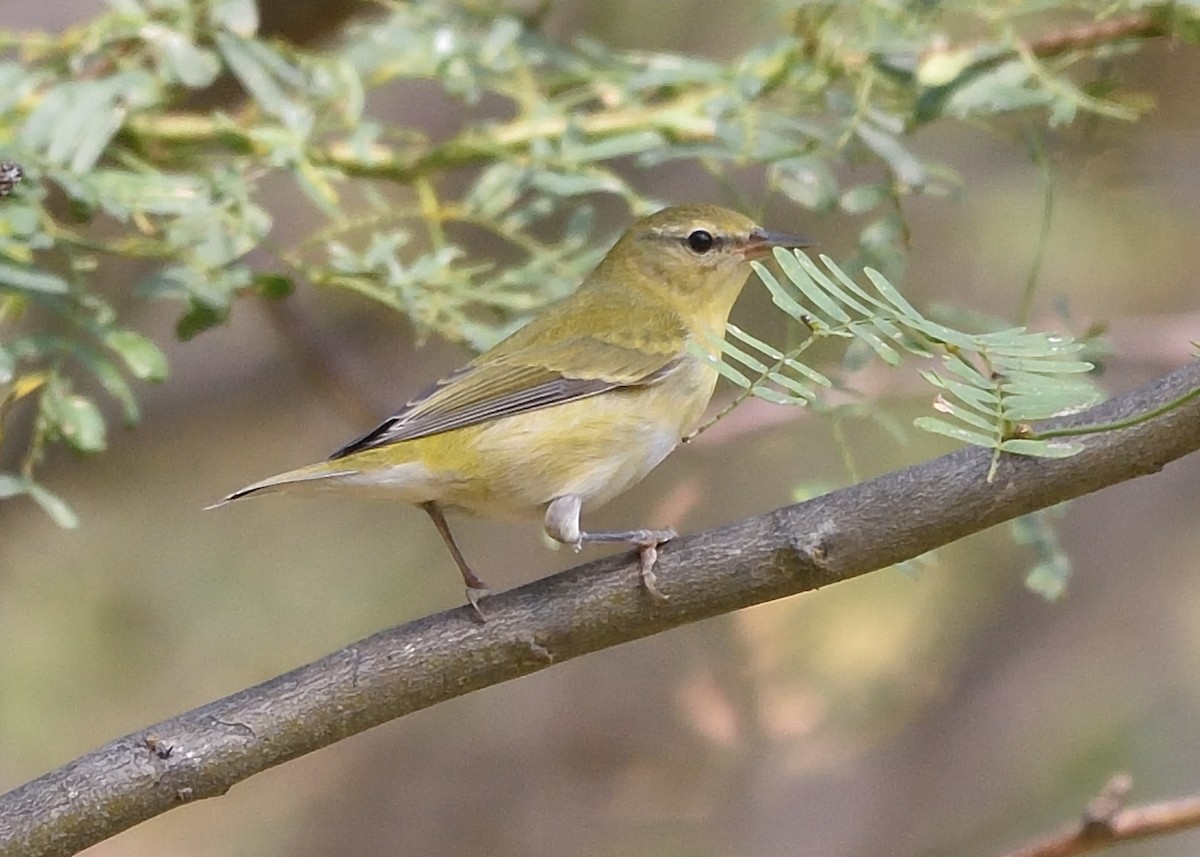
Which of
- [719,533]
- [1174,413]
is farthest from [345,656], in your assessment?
[1174,413]

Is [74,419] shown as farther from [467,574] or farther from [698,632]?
[698,632]

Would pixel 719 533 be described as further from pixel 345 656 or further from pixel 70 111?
pixel 70 111

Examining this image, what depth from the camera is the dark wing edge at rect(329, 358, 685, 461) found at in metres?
2.05

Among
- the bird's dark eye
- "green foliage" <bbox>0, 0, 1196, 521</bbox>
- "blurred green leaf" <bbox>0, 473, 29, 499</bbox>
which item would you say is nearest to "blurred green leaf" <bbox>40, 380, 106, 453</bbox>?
"green foliage" <bbox>0, 0, 1196, 521</bbox>

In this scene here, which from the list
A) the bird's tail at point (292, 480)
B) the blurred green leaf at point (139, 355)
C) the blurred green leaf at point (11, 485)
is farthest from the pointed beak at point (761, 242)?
the blurred green leaf at point (11, 485)

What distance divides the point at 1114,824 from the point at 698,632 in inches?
88.0

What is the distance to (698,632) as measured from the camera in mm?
4031

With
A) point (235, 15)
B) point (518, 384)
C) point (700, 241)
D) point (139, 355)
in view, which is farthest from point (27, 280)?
point (700, 241)

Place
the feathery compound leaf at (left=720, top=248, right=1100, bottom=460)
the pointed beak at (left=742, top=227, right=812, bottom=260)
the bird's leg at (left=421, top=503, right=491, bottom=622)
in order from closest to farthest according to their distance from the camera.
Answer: the feathery compound leaf at (left=720, top=248, right=1100, bottom=460)
the bird's leg at (left=421, top=503, right=491, bottom=622)
the pointed beak at (left=742, top=227, right=812, bottom=260)

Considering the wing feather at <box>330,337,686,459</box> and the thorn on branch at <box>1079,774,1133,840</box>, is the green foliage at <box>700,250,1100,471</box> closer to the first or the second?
the thorn on branch at <box>1079,774,1133,840</box>

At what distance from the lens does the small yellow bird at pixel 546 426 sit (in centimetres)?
203

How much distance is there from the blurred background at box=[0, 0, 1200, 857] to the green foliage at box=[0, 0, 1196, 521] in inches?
45.0

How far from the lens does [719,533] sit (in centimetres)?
154

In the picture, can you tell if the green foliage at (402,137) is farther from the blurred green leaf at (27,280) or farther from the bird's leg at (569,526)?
the bird's leg at (569,526)
